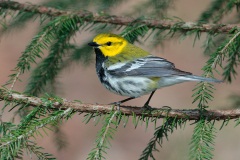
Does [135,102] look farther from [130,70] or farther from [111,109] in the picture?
[111,109]

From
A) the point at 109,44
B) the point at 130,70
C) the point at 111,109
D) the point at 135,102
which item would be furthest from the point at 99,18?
the point at 135,102

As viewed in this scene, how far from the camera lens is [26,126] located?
260 cm

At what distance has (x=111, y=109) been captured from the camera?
2713mm

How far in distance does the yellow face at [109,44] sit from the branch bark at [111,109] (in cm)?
91

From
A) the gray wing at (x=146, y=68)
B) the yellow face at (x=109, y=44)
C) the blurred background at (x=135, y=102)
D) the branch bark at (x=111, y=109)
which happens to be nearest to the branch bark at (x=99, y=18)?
the yellow face at (x=109, y=44)

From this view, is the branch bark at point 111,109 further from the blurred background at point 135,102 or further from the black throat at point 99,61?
the blurred background at point 135,102

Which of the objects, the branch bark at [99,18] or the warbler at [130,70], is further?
the branch bark at [99,18]

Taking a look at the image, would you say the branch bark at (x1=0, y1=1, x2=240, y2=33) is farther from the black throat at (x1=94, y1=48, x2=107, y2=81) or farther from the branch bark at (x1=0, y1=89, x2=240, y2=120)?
the branch bark at (x1=0, y1=89, x2=240, y2=120)

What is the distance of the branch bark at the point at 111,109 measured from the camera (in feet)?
8.54

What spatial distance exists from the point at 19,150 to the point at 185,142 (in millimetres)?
4350

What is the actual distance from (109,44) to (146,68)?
409mm

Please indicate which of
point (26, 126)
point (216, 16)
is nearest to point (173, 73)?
point (216, 16)

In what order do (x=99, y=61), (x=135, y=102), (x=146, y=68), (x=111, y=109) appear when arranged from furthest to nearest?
(x=135, y=102), (x=99, y=61), (x=146, y=68), (x=111, y=109)

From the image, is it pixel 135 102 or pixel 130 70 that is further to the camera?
pixel 135 102
